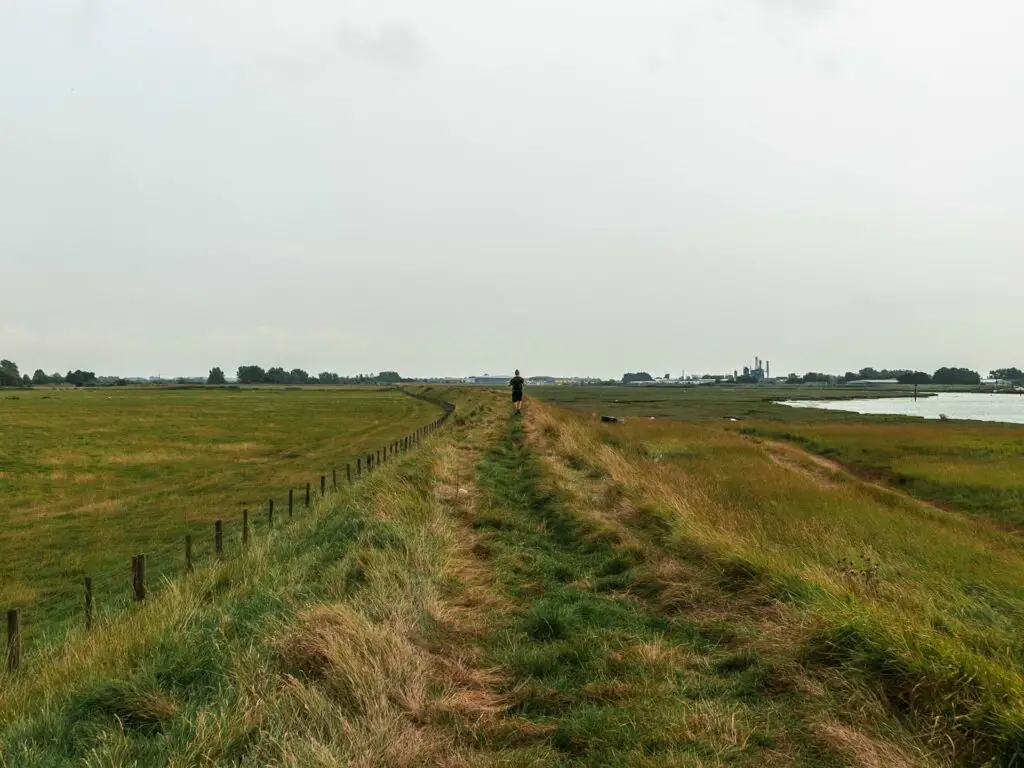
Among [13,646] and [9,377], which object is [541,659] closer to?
[13,646]

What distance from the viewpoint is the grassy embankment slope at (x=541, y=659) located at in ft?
12.7

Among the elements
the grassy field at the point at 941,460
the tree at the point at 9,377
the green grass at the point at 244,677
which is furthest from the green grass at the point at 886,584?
the tree at the point at 9,377

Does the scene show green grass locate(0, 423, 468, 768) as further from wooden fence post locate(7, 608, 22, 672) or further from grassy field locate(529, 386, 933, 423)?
grassy field locate(529, 386, 933, 423)

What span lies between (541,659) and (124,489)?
2479 cm

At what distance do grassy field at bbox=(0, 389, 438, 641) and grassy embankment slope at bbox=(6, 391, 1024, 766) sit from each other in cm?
642

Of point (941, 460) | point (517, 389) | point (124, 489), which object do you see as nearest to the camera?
point (124, 489)

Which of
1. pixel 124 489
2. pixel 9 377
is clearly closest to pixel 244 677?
pixel 124 489

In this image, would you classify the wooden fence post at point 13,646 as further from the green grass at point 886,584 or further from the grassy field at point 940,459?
the grassy field at point 940,459

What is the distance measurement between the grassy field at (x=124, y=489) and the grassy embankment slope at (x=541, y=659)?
642cm

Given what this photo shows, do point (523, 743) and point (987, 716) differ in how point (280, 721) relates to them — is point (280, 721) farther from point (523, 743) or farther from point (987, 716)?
point (987, 716)

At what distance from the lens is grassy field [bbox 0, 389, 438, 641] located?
1369 cm

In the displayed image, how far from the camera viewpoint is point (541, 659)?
5.38m

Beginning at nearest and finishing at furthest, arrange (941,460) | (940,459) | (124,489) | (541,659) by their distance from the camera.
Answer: (541,659) < (124,489) < (941,460) < (940,459)

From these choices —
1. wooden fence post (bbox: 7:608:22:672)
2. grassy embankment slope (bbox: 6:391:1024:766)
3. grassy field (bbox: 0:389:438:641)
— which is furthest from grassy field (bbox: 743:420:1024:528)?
grassy field (bbox: 0:389:438:641)
